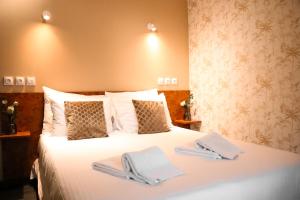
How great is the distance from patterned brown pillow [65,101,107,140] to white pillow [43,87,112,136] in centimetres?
12

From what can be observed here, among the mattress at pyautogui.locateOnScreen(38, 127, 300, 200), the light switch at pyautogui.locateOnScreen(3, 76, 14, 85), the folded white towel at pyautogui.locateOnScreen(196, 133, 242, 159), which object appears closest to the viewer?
the mattress at pyautogui.locateOnScreen(38, 127, 300, 200)

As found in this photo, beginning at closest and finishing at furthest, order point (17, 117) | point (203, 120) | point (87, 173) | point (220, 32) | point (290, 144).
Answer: point (87, 173) < point (290, 144) < point (17, 117) < point (220, 32) < point (203, 120)

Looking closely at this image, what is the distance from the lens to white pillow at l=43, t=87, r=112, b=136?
2.48 meters

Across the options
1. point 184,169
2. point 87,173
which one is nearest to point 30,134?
point 87,173

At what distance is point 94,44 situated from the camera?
3018 millimetres

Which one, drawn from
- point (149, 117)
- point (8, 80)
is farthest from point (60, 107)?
point (149, 117)

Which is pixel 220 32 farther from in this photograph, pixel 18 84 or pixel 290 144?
pixel 18 84

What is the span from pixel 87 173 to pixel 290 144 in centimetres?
199

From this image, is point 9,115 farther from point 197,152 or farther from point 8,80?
point 197,152

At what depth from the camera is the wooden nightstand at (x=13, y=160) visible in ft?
8.55

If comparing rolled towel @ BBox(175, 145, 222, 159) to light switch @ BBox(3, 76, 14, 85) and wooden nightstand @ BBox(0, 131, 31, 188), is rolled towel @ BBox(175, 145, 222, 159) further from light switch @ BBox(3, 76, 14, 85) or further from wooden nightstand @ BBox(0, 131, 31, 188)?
light switch @ BBox(3, 76, 14, 85)

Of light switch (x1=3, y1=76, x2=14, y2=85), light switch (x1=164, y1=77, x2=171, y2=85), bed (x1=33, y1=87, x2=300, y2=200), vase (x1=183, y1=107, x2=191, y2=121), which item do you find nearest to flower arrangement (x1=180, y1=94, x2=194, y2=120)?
vase (x1=183, y1=107, x2=191, y2=121)

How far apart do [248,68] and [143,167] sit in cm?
199

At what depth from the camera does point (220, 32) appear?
3.15 m
